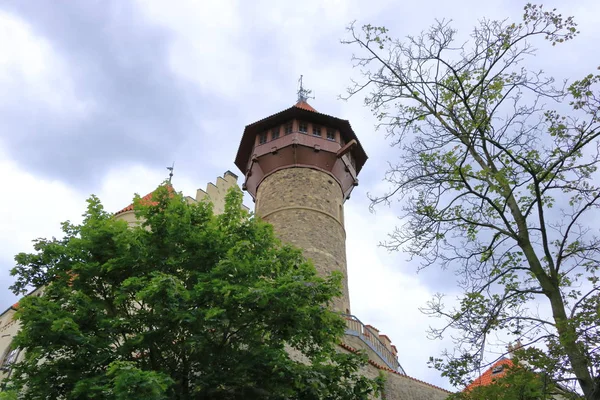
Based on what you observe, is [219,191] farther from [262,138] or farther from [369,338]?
[369,338]

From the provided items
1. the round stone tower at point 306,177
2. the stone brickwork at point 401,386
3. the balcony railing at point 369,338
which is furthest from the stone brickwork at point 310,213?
the stone brickwork at point 401,386

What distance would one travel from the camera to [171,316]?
24.3 feet

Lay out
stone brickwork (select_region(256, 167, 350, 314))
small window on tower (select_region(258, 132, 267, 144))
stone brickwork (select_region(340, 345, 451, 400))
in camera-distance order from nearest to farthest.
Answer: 1. stone brickwork (select_region(340, 345, 451, 400))
2. stone brickwork (select_region(256, 167, 350, 314))
3. small window on tower (select_region(258, 132, 267, 144))

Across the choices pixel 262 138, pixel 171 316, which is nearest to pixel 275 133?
pixel 262 138

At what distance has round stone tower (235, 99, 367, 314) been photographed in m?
18.1

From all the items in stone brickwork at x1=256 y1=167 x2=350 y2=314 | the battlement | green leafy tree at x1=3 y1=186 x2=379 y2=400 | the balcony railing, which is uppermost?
the battlement

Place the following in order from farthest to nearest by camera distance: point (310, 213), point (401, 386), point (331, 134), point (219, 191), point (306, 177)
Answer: point (219, 191)
point (331, 134)
point (306, 177)
point (310, 213)
point (401, 386)

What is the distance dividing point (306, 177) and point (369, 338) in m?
6.59

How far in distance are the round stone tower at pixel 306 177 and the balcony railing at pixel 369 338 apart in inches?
41.1

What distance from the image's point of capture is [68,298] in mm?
7902

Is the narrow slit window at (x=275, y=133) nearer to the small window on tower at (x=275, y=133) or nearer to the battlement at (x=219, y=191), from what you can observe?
the small window on tower at (x=275, y=133)

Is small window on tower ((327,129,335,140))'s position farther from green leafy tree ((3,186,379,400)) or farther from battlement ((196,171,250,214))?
green leafy tree ((3,186,379,400))

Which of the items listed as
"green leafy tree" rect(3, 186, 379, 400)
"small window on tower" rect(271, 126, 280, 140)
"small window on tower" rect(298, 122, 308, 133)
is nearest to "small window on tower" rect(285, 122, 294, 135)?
"small window on tower" rect(298, 122, 308, 133)

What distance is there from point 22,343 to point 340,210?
45.7ft
